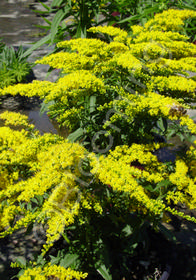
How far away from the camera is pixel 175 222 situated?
110 inches

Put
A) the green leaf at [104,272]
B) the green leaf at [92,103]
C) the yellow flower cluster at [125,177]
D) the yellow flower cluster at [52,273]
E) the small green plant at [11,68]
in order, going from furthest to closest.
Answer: the small green plant at [11,68], the green leaf at [92,103], the green leaf at [104,272], the yellow flower cluster at [125,177], the yellow flower cluster at [52,273]

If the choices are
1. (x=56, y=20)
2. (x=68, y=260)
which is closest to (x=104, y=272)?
(x=68, y=260)

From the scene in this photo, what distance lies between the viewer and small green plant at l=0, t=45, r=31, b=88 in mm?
4801

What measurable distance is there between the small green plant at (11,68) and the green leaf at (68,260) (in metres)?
3.64

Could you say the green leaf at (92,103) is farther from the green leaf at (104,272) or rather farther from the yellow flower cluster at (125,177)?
the green leaf at (104,272)

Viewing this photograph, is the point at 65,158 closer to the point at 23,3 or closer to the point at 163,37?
the point at 163,37

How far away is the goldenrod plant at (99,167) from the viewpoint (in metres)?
1.45

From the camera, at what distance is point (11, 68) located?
5.05m

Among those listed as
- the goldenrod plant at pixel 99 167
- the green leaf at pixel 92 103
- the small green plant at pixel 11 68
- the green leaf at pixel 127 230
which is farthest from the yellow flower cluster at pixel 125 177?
the small green plant at pixel 11 68

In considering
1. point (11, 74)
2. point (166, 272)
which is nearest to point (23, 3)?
point (11, 74)

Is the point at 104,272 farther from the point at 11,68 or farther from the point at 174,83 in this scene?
the point at 11,68

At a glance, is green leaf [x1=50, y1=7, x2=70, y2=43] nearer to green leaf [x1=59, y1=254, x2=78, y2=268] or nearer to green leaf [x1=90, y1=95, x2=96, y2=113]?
green leaf [x1=90, y1=95, x2=96, y2=113]

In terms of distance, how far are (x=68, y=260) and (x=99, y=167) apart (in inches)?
29.0

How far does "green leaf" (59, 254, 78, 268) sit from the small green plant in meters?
3.64
